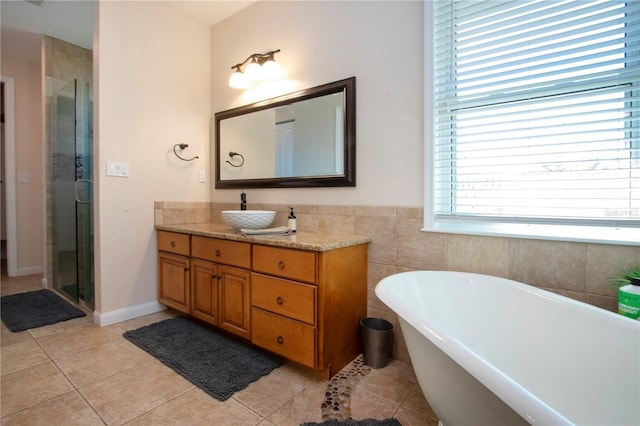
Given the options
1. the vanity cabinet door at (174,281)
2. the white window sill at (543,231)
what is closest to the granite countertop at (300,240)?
the vanity cabinet door at (174,281)

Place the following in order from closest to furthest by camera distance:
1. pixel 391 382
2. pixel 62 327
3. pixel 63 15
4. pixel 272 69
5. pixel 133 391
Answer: pixel 133 391 → pixel 391 382 → pixel 62 327 → pixel 272 69 → pixel 63 15

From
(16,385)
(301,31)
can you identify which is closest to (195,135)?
(301,31)

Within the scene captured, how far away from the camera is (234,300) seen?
1961 millimetres

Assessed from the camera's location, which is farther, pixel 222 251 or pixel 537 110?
pixel 222 251

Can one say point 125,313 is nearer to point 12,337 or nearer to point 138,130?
point 12,337

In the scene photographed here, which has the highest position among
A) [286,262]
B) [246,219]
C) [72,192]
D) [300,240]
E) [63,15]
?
[63,15]

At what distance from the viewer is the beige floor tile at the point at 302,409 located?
4.38 feet

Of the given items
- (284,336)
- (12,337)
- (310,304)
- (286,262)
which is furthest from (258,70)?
(12,337)

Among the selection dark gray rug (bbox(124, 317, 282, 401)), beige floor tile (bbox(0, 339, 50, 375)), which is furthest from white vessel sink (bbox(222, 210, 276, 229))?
beige floor tile (bbox(0, 339, 50, 375))

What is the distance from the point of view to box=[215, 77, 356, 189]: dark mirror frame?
203 centimetres

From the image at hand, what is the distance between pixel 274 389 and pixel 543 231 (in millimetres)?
1602

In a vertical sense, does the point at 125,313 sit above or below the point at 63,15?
below

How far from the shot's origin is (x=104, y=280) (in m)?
2.32

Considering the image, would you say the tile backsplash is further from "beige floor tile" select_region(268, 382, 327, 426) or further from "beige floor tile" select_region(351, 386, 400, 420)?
"beige floor tile" select_region(268, 382, 327, 426)
